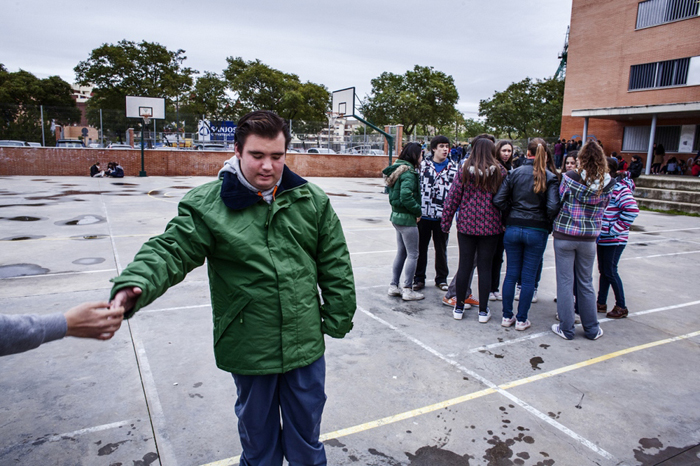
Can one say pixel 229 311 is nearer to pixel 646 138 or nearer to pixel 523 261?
pixel 523 261

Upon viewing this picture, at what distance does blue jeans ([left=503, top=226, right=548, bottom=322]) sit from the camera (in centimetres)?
475

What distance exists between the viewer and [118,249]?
8023 mm

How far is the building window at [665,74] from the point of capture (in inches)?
958

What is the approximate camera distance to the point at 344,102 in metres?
26.4

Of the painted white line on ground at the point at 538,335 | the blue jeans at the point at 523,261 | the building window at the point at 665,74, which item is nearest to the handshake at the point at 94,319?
the painted white line on ground at the point at 538,335

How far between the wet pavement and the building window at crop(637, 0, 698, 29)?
25.5 metres

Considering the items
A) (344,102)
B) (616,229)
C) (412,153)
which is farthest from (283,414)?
(344,102)

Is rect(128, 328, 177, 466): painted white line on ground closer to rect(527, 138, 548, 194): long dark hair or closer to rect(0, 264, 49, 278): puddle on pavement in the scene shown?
rect(0, 264, 49, 278): puddle on pavement

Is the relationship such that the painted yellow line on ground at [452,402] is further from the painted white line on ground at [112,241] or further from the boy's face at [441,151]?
the painted white line on ground at [112,241]

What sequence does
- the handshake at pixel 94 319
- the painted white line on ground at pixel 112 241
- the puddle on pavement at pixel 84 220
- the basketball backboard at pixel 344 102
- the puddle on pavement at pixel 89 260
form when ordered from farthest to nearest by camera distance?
the basketball backboard at pixel 344 102 < the puddle on pavement at pixel 84 220 < the puddle on pavement at pixel 89 260 < the painted white line on ground at pixel 112 241 < the handshake at pixel 94 319

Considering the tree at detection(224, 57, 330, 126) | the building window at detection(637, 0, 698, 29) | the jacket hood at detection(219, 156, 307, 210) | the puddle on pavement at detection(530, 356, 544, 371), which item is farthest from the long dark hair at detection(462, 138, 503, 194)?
the tree at detection(224, 57, 330, 126)

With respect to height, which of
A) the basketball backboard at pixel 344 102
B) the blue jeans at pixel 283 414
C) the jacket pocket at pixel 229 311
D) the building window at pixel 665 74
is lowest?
the blue jeans at pixel 283 414

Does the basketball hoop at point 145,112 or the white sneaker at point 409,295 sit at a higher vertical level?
the basketball hoop at point 145,112

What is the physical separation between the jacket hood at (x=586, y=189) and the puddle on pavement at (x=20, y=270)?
22.6 feet
